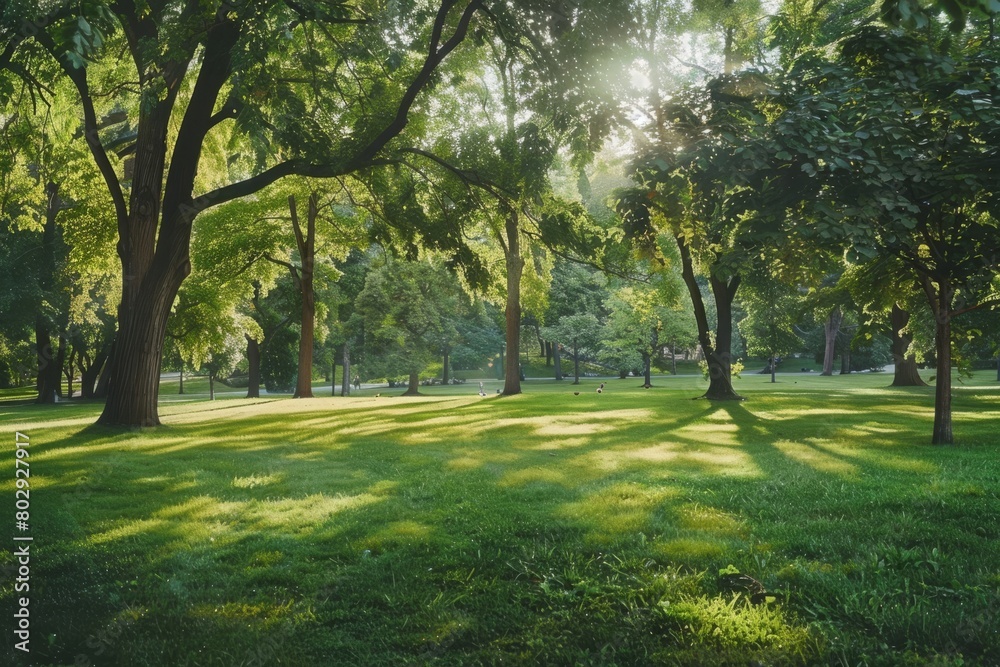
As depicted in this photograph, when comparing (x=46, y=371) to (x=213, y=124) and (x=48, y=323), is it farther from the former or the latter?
(x=213, y=124)

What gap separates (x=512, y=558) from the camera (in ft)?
19.3

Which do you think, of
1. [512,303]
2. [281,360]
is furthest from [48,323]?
[512,303]

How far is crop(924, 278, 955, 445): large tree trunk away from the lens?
1167 centimetres

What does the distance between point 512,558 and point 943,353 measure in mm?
10113

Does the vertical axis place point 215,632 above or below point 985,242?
below

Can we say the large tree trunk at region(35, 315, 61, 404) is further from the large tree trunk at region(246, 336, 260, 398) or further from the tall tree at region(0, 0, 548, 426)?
the tall tree at region(0, 0, 548, 426)

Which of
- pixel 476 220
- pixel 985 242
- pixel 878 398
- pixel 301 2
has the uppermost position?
pixel 301 2

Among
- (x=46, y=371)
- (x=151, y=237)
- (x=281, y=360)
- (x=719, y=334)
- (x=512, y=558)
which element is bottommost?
(x=512, y=558)

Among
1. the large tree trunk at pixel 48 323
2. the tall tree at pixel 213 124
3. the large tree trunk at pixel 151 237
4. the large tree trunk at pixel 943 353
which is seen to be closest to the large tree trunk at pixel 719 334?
the large tree trunk at pixel 943 353

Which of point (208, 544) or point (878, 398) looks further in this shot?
point (878, 398)

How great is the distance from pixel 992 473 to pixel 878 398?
1923 centimetres

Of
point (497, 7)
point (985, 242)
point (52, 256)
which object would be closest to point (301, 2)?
point (497, 7)

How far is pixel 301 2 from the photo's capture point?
1025 centimetres

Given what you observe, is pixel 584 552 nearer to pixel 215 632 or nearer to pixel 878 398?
pixel 215 632
